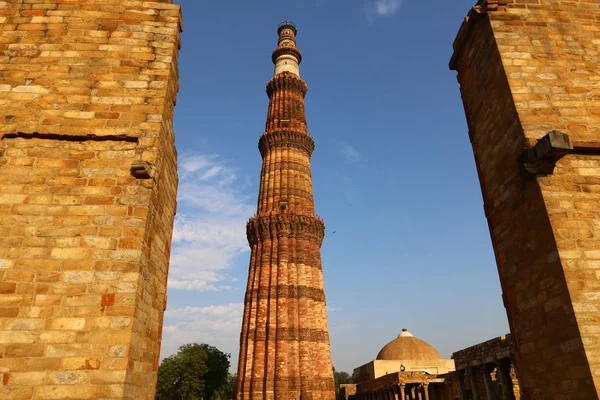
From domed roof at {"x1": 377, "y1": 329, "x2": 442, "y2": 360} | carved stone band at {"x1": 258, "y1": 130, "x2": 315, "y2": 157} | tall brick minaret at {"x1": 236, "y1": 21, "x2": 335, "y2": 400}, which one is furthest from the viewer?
domed roof at {"x1": 377, "y1": 329, "x2": 442, "y2": 360}

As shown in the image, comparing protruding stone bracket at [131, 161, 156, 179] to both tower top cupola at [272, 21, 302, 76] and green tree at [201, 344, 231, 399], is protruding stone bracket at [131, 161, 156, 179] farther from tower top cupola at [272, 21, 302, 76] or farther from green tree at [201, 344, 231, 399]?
green tree at [201, 344, 231, 399]

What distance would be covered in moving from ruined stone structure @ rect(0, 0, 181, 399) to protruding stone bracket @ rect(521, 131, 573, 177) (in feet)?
13.2

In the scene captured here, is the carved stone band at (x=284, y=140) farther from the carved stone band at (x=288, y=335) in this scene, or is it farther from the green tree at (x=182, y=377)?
the green tree at (x=182, y=377)

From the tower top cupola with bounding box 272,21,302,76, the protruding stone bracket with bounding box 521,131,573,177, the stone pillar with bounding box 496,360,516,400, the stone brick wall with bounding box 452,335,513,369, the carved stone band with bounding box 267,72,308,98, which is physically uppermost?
the tower top cupola with bounding box 272,21,302,76

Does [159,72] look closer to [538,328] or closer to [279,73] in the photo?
[538,328]

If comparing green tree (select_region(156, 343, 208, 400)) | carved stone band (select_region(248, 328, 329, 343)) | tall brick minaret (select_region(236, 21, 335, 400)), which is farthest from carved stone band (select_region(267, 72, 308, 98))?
green tree (select_region(156, 343, 208, 400))

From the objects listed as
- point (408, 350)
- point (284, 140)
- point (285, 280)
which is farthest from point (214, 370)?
point (284, 140)

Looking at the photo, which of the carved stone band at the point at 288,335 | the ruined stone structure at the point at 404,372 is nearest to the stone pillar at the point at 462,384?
the ruined stone structure at the point at 404,372

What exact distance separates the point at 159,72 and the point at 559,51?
5223 mm

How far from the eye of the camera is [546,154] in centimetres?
447

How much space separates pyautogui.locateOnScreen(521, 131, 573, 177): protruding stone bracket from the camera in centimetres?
437

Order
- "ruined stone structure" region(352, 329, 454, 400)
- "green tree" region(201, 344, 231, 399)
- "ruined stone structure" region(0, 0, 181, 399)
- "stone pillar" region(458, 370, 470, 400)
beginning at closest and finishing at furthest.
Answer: "ruined stone structure" region(0, 0, 181, 399) < "stone pillar" region(458, 370, 470, 400) < "ruined stone structure" region(352, 329, 454, 400) < "green tree" region(201, 344, 231, 399)

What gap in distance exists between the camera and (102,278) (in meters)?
3.78

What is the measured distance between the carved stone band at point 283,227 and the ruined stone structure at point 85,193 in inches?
565
